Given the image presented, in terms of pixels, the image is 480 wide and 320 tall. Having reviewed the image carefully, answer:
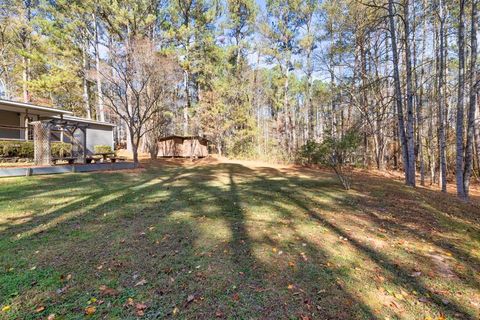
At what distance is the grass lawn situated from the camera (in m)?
1.95

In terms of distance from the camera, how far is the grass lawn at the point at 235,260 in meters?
1.95

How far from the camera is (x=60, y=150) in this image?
39.1ft

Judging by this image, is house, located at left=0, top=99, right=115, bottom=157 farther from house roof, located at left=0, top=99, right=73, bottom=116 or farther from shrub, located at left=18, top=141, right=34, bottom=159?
shrub, located at left=18, top=141, right=34, bottom=159

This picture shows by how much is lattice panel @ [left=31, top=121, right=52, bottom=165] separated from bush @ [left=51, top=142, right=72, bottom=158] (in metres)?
2.17

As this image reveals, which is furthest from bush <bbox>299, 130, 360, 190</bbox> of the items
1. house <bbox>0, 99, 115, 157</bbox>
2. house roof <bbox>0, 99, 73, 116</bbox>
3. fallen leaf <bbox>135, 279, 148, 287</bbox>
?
house roof <bbox>0, 99, 73, 116</bbox>

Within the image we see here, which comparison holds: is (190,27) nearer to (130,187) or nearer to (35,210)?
(130,187)

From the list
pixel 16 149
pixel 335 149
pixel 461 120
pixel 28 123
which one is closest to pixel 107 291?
pixel 335 149

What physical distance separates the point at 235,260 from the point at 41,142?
10.4 meters

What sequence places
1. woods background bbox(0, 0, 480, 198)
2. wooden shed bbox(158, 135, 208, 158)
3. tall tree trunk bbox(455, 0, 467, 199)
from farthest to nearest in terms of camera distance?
1. wooden shed bbox(158, 135, 208, 158)
2. woods background bbox(0, 0, 480, 198)
3. tall tree trunk bbox(455, 0, 467, 199)

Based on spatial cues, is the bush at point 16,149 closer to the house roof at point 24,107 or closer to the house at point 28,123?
the house at point 28,123

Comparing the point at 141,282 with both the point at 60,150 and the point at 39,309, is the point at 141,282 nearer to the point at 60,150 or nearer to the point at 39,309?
the point at 39,309

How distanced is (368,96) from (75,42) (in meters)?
21.3

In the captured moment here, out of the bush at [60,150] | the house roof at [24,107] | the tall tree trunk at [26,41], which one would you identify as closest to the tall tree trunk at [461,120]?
the bush at [60,150]

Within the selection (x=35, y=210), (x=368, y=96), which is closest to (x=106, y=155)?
(x=35, y=210)
